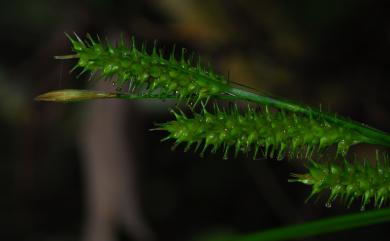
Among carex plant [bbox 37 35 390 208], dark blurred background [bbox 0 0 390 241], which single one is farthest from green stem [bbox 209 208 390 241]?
dark blurred background [bbox 0 0 390 241]

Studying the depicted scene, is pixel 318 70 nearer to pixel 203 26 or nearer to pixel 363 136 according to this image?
pixel 203 26

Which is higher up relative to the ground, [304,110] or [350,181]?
[304,110]

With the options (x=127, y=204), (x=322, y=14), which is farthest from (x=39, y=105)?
(x=322, y=14)

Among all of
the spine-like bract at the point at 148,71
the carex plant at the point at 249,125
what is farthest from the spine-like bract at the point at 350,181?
the spine-like bract at the point at 148,71

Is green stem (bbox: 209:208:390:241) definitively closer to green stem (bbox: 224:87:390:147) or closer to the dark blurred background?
green stem (bbox: 224:87:390:147)

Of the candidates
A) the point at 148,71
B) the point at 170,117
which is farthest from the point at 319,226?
the point at 170,117

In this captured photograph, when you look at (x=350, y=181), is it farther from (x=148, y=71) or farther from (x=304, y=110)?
(x=148, y=71)
